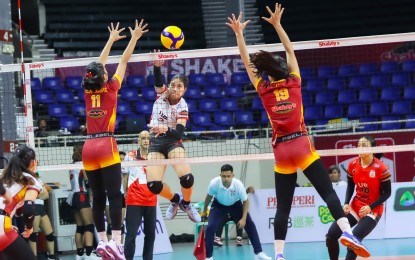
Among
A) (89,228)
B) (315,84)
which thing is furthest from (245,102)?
(89,228)

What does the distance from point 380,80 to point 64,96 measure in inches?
313

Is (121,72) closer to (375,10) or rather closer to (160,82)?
(160,82)

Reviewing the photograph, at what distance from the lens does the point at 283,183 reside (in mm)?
9281

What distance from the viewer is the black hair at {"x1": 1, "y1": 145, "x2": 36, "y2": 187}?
898cm

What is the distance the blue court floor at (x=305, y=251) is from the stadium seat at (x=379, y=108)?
4.00m

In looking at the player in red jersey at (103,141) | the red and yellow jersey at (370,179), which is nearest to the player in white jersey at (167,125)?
the player in red jersey at (103,141)

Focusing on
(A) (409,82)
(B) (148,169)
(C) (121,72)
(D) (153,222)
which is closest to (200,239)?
(D) (153,222)

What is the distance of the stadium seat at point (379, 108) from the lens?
20.9 metres

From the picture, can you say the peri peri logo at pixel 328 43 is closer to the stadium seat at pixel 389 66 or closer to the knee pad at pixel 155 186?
the knee pad at pixel 155 186

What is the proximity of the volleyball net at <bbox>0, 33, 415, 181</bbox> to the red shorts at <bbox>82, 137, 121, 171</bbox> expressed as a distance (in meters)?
7.48

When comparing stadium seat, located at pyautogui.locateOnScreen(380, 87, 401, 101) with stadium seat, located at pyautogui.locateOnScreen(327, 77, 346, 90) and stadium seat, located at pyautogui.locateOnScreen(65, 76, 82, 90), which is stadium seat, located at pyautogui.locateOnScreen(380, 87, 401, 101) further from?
stadium seat, located at pyautogui.locateOnScreen(65, 76, 82, 90)

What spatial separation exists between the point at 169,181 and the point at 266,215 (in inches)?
95.8

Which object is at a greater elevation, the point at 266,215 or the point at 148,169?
the point at 148,169

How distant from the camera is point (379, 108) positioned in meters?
21.0
